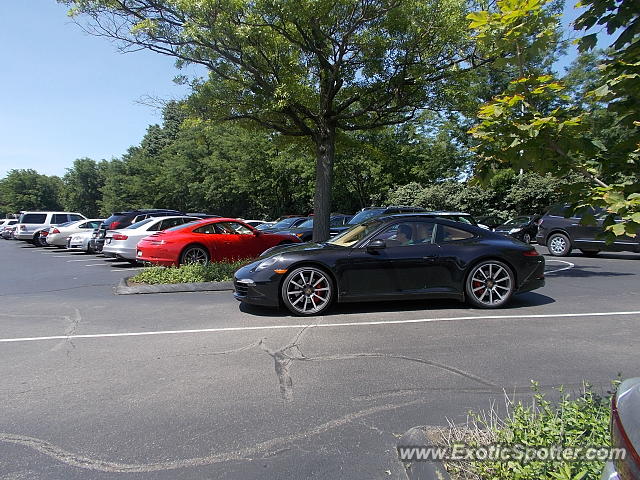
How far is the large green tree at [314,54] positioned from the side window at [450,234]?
15.5ft

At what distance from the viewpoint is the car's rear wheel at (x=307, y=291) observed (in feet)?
22.0

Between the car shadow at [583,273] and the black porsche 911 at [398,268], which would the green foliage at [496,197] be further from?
the black porsche 911 at [398,268]

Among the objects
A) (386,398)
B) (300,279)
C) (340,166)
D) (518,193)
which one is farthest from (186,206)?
(386,398)

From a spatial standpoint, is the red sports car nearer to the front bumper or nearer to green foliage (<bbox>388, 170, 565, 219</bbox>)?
the front bumper

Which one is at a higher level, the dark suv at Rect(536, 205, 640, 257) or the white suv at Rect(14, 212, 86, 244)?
the dark suv at Rect(536, 205, 640, 257)

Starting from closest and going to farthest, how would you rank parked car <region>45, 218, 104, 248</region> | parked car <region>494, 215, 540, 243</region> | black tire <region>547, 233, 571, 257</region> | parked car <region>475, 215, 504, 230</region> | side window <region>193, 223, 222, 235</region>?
side window <region>193, 223, 222, 235</region>, black tire <region>547, 233, 571, 257</region>, parked car <region>45, 218, 104, 248</region>, parked car <region>494, 215, 540, 243</region>, parked car <region>475, 215, 504, 230</region>

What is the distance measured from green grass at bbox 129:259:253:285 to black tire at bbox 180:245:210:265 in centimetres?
143

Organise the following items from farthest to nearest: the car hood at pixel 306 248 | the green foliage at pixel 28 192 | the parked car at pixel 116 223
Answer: the green foliage at pixel 28 192, the parked car at pixel 116 223, the car hood at pixel 306 248

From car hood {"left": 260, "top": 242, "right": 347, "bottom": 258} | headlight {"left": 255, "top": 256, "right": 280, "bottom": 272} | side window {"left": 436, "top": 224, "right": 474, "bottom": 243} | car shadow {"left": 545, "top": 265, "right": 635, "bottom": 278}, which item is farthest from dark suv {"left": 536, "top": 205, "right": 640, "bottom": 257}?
headlight {"left": 255, "top": 256, "right": 280, "bottom": 272}

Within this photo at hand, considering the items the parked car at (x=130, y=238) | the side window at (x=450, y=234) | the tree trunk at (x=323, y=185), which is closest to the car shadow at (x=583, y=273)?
the side window at (x=450, y=234)

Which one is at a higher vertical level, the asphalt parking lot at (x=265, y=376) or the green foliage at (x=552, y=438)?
the green foliage at (x=552, y=438)

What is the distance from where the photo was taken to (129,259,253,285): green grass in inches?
373

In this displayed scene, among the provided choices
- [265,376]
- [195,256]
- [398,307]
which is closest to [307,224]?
[195,256]

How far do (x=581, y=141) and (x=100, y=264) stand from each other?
14843 millimetres
